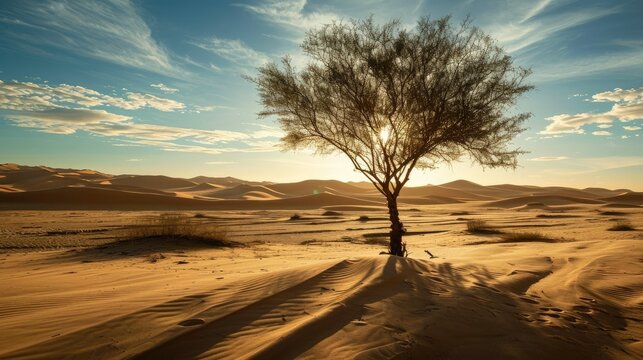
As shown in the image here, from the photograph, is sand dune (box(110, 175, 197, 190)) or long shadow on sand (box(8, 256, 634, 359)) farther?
sand dune (box(110, 175, 197, 190))

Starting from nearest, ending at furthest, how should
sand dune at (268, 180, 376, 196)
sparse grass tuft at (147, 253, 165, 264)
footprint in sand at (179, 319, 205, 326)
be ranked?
footprint in sand at (179, 319, 205, 326), sparse grass tuft at (147, 253, 165, 264), sand dune at (268, 180, 376, 196)

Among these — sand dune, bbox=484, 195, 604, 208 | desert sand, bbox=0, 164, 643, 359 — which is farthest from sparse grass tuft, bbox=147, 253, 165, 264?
sand dune, bbox=484, 195, 604, 208

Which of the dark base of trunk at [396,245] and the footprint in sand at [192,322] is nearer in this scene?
the footprint in sand at [192,322]

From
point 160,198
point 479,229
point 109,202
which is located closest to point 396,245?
point 479,229

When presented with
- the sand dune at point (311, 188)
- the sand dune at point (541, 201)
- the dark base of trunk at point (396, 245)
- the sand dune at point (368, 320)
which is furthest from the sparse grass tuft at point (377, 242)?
the sand dune at point (311, 188)

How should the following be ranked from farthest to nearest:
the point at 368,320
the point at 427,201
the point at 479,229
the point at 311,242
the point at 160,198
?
the point at 427,201, the point at 160,198, the point at 479,229, the point at 311,242, the point at 368,320

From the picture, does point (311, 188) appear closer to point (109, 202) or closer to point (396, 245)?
point (109, 202)

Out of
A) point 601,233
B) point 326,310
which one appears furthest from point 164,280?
point 601,233

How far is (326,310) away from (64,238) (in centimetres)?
1369

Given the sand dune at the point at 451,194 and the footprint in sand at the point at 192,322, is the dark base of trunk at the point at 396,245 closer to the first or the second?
the footprint in sand at the point at 192,322

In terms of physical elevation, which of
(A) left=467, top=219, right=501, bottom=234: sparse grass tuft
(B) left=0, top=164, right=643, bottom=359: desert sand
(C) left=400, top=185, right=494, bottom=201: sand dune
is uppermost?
(C) left=400, top=185, right=494, bottom=201: sand dune

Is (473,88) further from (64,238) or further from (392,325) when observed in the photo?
(64,238)

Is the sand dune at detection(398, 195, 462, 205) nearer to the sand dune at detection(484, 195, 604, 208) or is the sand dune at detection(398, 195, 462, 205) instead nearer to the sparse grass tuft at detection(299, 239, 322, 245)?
the sand dune at detection(484, 195, 604, 208)

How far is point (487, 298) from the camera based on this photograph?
Result: 5.01 m
